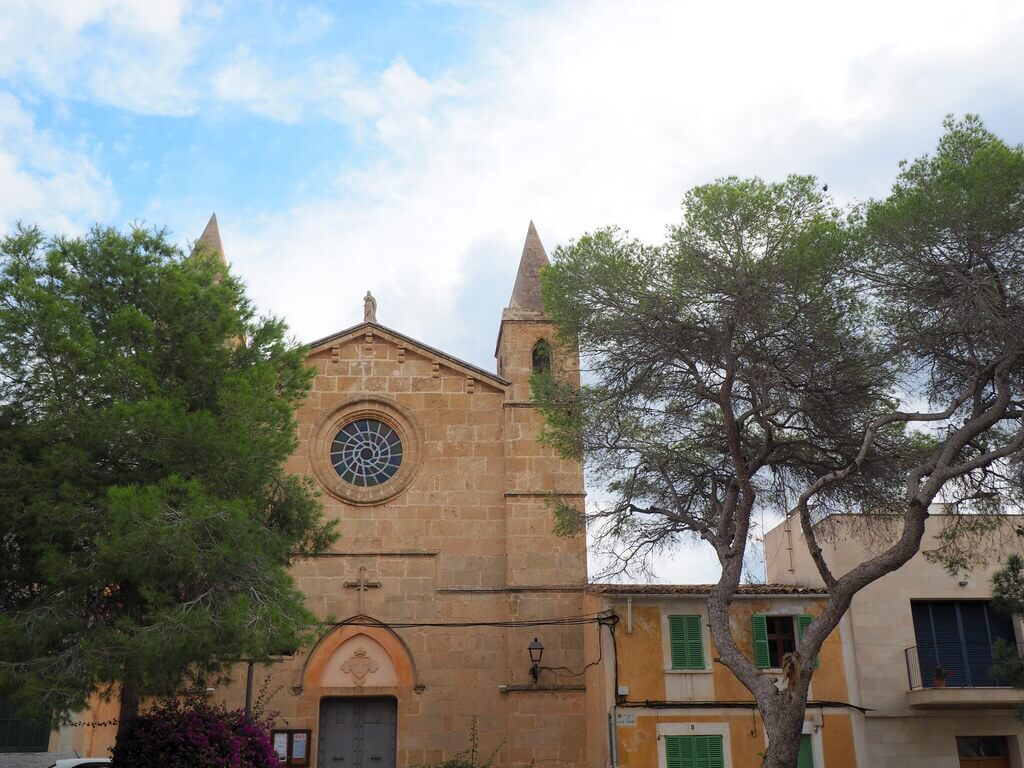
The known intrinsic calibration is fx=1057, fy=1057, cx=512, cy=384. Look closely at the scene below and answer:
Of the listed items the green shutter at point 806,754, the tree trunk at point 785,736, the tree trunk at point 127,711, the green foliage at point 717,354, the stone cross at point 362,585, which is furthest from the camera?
the stone cross at point 362,585

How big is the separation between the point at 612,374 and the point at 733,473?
7.80 ft

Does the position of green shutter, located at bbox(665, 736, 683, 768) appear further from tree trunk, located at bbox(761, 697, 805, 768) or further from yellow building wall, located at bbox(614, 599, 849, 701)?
tree trunk, located at bbox(761, 697, 805, 768)

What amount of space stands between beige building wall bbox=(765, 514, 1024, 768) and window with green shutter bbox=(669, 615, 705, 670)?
9.15 ft

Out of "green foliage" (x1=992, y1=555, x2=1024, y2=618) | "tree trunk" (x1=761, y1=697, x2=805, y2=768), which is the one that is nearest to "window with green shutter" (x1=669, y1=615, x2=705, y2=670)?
"green foliage" (x1=992, y1=555, x2=1024, y2=618)

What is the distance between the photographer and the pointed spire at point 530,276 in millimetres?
22906

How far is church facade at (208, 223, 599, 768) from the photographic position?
1947 cm

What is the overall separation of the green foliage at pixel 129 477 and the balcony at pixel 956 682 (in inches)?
448

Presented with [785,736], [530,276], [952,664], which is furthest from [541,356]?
[785,736]

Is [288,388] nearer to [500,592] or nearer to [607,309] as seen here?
[607,309]

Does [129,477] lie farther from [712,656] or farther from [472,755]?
[712,656]

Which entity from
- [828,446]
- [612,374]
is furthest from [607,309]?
[828,446]

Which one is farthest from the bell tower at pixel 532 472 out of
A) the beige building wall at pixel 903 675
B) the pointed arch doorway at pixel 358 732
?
the beige building wall at pixel 903 675

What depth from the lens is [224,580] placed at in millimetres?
12688

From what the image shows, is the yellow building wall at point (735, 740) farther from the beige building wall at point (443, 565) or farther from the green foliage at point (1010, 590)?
the green foliage at point (1010, 590)
